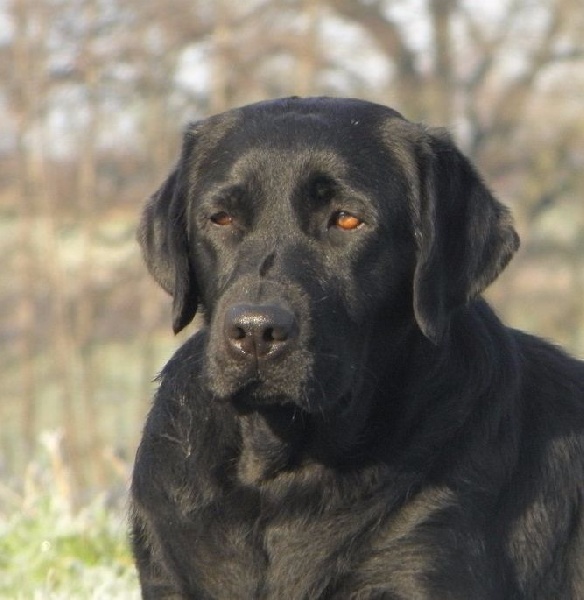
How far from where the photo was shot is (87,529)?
6297 millimetres

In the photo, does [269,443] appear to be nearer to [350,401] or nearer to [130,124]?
[350,401]

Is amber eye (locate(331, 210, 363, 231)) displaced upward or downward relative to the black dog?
upward

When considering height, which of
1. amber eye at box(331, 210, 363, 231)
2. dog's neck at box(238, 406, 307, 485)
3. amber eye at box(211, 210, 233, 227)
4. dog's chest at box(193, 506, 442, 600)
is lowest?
dog's chest at box(193, 506, 442, 600)

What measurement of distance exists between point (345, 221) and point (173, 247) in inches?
24.0

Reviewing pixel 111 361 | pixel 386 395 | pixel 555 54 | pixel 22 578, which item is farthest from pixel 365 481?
pixel 555 54

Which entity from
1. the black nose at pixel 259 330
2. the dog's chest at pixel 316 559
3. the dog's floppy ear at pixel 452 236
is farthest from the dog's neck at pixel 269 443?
the dog's floppy ear at pixel 452 236

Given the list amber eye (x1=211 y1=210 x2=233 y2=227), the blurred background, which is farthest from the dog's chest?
the blurred background

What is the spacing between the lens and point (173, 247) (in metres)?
4.28

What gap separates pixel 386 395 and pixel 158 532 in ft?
2.78

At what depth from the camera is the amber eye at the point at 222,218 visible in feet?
13.6

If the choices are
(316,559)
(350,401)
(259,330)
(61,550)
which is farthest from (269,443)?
(61,550)

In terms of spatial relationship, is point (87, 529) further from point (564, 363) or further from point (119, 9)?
point (119, 9)

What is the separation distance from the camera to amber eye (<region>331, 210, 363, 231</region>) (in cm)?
405

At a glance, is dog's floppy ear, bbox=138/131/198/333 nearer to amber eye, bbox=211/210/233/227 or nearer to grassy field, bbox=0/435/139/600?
amber eye, bbox=211/210/233/227
